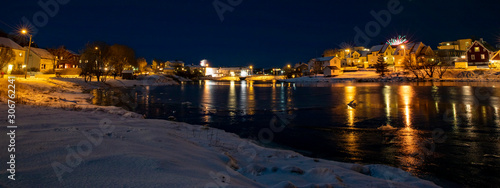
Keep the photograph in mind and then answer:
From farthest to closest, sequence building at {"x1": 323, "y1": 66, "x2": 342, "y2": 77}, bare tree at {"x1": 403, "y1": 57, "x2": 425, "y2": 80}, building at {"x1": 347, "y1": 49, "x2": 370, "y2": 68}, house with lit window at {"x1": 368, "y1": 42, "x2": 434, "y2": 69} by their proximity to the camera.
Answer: building at {"x1": 347, "y1": 49, "x2": 370, "y2": 68}
building at {"x1": 323, "y1": 66, "x2": 342, "y2": 77}
house with lit window at {"x1": 368, "y1": 42, "x2": 434, "y2": 69}
bare tree at {"x1": 403, "y1": 57, "x2": 425, "y2": 80}

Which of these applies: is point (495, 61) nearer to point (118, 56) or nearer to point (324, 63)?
point (324, 63)

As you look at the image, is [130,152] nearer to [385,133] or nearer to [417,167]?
[417,167]

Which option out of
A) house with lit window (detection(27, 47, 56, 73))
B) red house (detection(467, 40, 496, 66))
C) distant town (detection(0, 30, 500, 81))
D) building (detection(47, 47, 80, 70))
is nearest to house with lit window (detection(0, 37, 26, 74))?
distant town (detection(0, 30, 500, 81))

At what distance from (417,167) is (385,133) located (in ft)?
14.6

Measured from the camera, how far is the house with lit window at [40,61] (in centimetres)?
6735

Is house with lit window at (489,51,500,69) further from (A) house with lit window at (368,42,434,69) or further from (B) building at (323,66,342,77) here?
(B) building at (323,66,342,77)

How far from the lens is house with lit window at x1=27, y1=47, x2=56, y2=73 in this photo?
67350 millimetres

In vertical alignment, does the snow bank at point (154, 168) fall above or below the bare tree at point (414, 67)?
below

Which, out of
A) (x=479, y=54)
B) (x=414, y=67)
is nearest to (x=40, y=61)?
(x=414, y=67)

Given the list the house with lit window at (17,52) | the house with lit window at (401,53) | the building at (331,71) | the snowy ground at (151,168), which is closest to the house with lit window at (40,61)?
the house with lit window at (17,52)

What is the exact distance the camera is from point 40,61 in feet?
232

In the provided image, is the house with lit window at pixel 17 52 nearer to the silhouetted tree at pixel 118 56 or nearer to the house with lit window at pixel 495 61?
the silhouetted tree at pixel 118 56

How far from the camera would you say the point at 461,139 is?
9.73 m

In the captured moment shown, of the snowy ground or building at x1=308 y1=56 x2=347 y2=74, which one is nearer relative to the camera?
the snowy ground
